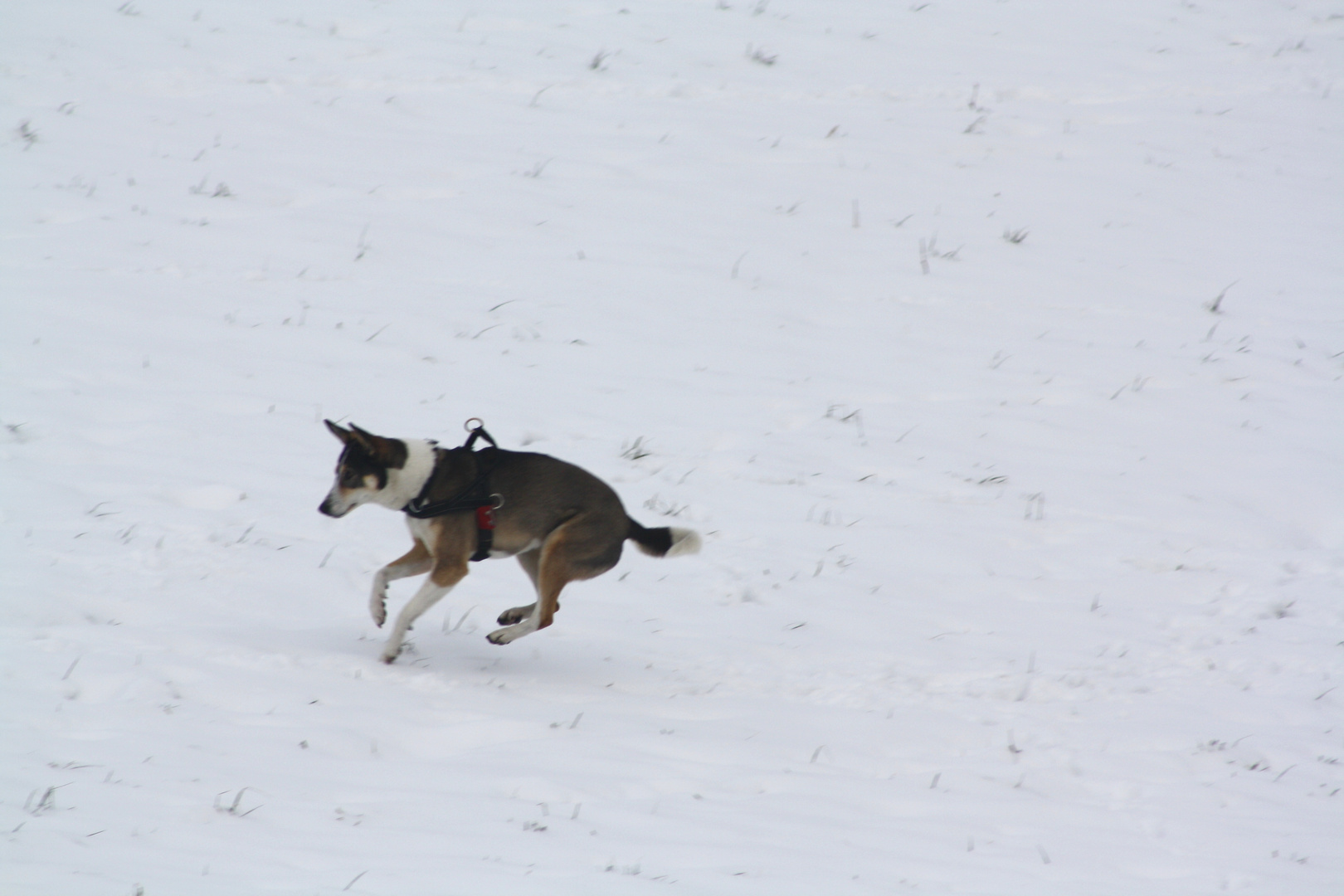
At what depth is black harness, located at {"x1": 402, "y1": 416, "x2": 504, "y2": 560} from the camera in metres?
6.19

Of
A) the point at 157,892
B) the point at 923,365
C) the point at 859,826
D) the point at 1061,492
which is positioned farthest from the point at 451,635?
the point at 923,365

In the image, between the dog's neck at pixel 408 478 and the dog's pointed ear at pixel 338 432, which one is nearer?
the dog's pointed ear at pixel 338 432

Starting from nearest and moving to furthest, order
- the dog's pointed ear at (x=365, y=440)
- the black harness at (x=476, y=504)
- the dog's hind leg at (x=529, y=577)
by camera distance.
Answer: the dog's pointed ear at (x=365, y=440) < the black harness at (x=476, y=504) < the dog's hind leg at (x=529, y=577)

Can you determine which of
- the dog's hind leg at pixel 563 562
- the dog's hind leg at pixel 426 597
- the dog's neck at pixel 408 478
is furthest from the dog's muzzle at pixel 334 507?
the dog's hind leg at pixel 563 562

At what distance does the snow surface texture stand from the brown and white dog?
322 mm

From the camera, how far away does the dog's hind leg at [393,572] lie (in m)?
6.19

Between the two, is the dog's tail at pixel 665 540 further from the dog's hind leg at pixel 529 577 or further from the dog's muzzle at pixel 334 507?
the dog's muzzle at pixel 334 507

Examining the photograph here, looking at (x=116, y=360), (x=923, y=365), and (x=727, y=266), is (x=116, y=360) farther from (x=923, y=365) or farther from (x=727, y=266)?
(x=923, y=365)

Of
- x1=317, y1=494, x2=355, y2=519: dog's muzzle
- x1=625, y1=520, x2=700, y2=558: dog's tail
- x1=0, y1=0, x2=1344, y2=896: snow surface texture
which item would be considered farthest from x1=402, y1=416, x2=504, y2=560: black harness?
A: x1=625, y1=520, x2=700, y2=558: dog's tail

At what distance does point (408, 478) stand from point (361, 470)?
253mm

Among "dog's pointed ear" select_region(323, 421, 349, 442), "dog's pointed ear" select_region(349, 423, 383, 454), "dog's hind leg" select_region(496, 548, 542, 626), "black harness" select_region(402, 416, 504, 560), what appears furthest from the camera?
"dog's hind leg" select_region(496, 548, 542, 626)

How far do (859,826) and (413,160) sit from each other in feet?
31.4

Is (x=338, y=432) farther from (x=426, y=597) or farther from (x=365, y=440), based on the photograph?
(x=426, y=597)

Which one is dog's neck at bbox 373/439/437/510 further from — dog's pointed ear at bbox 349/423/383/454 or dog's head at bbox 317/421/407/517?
dog's pointed ear at bbox 349/423/383/454
